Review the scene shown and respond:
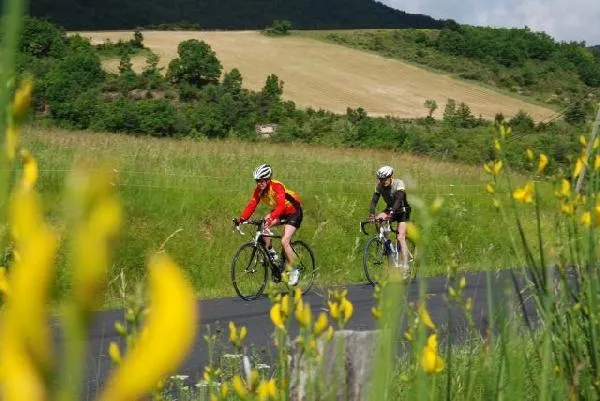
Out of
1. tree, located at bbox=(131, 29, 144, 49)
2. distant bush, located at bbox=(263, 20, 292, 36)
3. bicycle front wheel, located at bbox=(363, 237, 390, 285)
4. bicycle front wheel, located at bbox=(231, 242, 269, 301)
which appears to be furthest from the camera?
distant bush, located at bbox=(263, 20, 292, 36)

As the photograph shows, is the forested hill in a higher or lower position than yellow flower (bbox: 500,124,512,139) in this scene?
higher

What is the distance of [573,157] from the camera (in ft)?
6.55

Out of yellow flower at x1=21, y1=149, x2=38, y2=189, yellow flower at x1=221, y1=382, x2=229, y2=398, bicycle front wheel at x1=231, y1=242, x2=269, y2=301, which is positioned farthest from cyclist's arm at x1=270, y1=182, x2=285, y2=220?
yellow flower at x1=21, y1=149, x2=38, y2=189

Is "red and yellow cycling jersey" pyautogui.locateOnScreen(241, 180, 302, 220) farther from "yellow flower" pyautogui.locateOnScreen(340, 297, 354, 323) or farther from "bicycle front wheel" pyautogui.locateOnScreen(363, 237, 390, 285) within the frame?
"yellow flower" pyautogui.locateOnScreen(340, 297, 354, 323)

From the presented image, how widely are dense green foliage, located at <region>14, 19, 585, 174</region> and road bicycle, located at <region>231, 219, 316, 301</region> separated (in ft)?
32.0

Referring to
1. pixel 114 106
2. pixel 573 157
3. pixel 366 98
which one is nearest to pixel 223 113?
pixel 114 106

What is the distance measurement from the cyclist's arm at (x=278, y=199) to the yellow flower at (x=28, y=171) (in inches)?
397

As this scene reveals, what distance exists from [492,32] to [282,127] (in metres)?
43.7

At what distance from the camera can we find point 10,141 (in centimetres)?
43

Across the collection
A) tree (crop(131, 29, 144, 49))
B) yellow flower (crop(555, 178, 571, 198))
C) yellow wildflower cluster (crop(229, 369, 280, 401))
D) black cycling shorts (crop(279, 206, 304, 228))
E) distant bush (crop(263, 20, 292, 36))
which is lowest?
black cycling shorts (crop(279, 206, 304, 228))

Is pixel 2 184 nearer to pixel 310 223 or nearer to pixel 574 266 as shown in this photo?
pixel 574 266

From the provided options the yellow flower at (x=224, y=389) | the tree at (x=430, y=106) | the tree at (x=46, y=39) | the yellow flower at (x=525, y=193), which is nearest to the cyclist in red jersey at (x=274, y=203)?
the yellow flower at (x=525, y=193)

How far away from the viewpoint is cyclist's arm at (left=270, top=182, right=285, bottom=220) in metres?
10.6

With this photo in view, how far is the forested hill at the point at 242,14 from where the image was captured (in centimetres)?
7544
